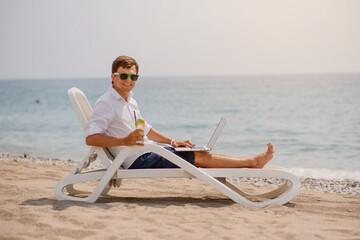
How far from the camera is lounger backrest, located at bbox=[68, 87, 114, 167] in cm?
462

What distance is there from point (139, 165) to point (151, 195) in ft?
3.42

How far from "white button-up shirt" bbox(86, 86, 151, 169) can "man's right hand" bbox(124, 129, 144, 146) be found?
11.4 inches

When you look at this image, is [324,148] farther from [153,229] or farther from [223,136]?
[153,229]

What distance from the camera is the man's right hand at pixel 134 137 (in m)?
4.31

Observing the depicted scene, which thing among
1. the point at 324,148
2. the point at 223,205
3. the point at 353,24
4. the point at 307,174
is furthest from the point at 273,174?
the point at 353,24

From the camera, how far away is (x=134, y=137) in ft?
14.2

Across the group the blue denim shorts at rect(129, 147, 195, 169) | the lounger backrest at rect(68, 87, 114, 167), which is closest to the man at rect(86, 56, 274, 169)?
the blue denim shorts at rect(129, 147, 195, 169)

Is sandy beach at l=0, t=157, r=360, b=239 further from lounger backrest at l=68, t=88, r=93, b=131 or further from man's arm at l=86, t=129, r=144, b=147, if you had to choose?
lounger backrest at l=68, t=88, r=93, b=131

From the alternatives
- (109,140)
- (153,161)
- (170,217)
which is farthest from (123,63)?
(170,217)

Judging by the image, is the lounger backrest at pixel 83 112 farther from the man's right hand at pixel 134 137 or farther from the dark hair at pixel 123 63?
the dark hair at pixel 123 63

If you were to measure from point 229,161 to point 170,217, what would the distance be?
3.10 feet

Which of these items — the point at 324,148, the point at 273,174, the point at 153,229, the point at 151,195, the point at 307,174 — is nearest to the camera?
the point at 153,229

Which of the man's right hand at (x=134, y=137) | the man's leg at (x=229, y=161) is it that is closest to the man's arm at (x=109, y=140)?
the man's right hand at (x=134, y=137)

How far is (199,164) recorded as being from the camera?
4.75m
